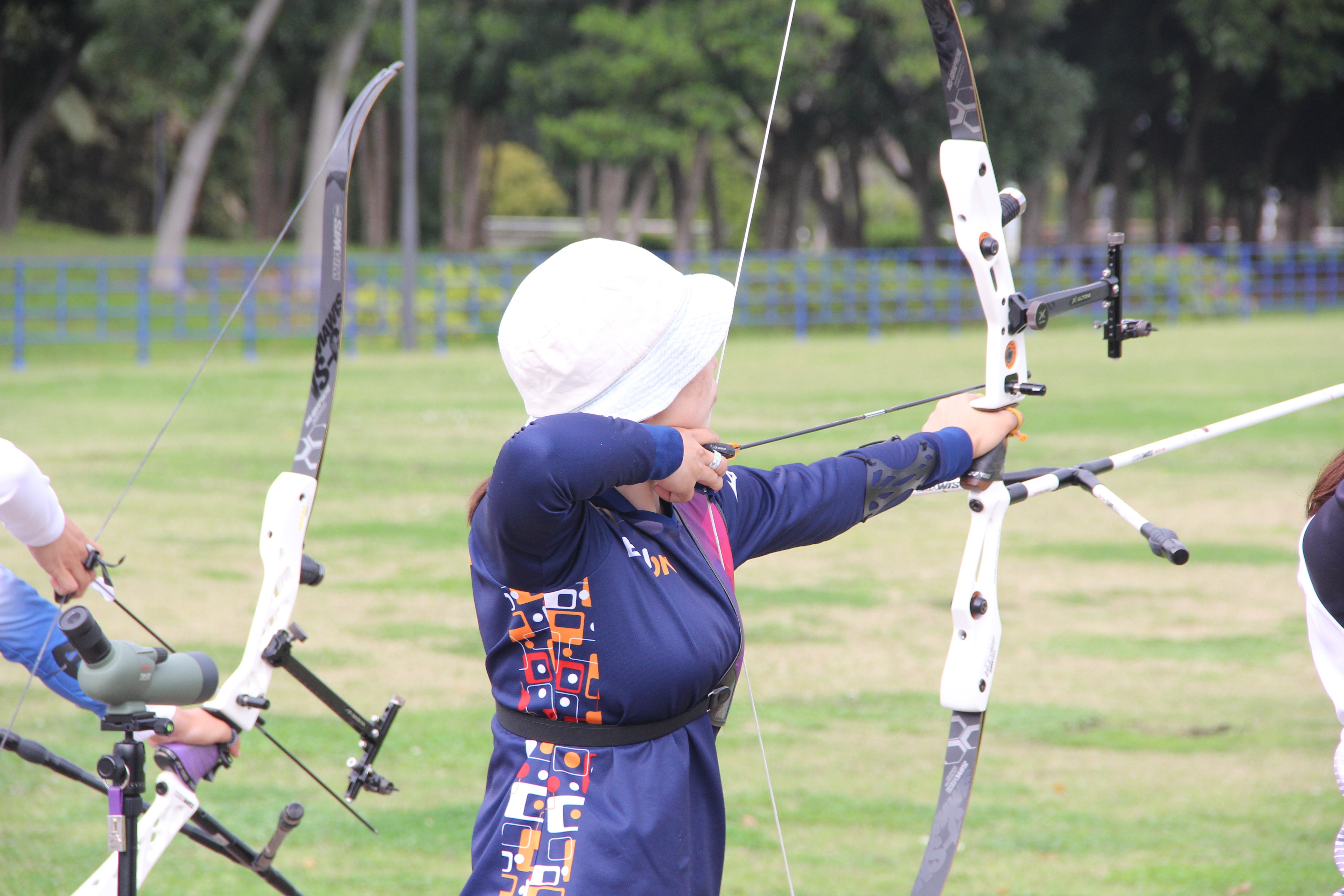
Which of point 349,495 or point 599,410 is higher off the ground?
point 599,410

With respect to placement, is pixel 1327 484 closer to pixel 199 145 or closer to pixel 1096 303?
pixel 1096 303

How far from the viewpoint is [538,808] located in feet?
6.11

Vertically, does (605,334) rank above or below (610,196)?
below

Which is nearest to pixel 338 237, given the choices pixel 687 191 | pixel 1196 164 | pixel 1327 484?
pixel 1327 484

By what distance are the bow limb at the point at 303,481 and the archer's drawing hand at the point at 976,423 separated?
3.71ft

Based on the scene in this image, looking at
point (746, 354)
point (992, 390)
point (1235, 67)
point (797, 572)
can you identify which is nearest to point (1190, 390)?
point (746, 354)

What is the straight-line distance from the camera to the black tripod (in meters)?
2.05

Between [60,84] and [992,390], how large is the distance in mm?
31240

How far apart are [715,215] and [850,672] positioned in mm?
34692

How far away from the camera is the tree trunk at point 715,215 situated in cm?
3847

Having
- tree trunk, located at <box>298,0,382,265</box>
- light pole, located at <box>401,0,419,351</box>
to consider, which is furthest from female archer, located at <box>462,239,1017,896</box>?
tree trunk, located at <box>298,0,382,265</box>

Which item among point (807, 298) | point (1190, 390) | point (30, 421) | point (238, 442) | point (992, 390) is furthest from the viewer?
point (807, 298)

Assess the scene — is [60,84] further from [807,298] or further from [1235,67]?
[1235,67]

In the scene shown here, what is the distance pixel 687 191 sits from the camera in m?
27.7
